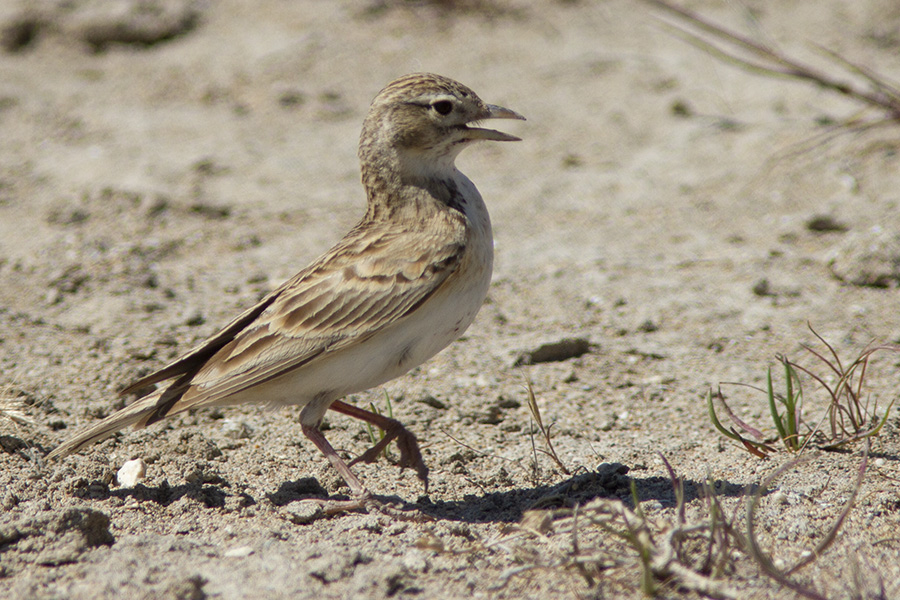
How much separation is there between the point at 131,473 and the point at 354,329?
1.19 metres

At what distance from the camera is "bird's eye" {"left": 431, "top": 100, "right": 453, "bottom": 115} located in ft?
14.6

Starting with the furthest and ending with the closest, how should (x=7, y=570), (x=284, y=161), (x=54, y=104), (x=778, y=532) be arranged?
(x=54, y=104), (x=284, y=161), (x=778, y=532), (x=7, y=570)

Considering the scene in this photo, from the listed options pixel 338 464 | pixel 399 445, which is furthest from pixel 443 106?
pixel 338 464

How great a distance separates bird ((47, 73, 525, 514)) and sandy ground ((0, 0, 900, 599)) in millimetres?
299

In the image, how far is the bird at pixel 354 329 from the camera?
158 inches

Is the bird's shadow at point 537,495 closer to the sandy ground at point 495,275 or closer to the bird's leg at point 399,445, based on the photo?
the sandy ground at point 495,275

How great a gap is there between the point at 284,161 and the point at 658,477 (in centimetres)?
476

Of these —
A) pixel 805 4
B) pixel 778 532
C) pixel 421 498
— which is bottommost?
pixel 421 498

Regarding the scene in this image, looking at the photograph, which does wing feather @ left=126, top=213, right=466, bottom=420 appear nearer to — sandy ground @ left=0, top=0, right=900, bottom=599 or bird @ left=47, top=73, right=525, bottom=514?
bird @ left=47, top=73, right=525, bottom=514

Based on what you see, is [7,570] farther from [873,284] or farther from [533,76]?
[533,76]

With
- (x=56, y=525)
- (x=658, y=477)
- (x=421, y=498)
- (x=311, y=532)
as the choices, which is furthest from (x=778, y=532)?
(x=56, y=525)

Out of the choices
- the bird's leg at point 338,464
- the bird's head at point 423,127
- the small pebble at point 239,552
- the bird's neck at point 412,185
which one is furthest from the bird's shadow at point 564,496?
the bird's head at point 423,127

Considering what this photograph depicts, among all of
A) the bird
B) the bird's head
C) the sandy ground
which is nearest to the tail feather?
the bird

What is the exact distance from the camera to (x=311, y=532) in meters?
3.71
